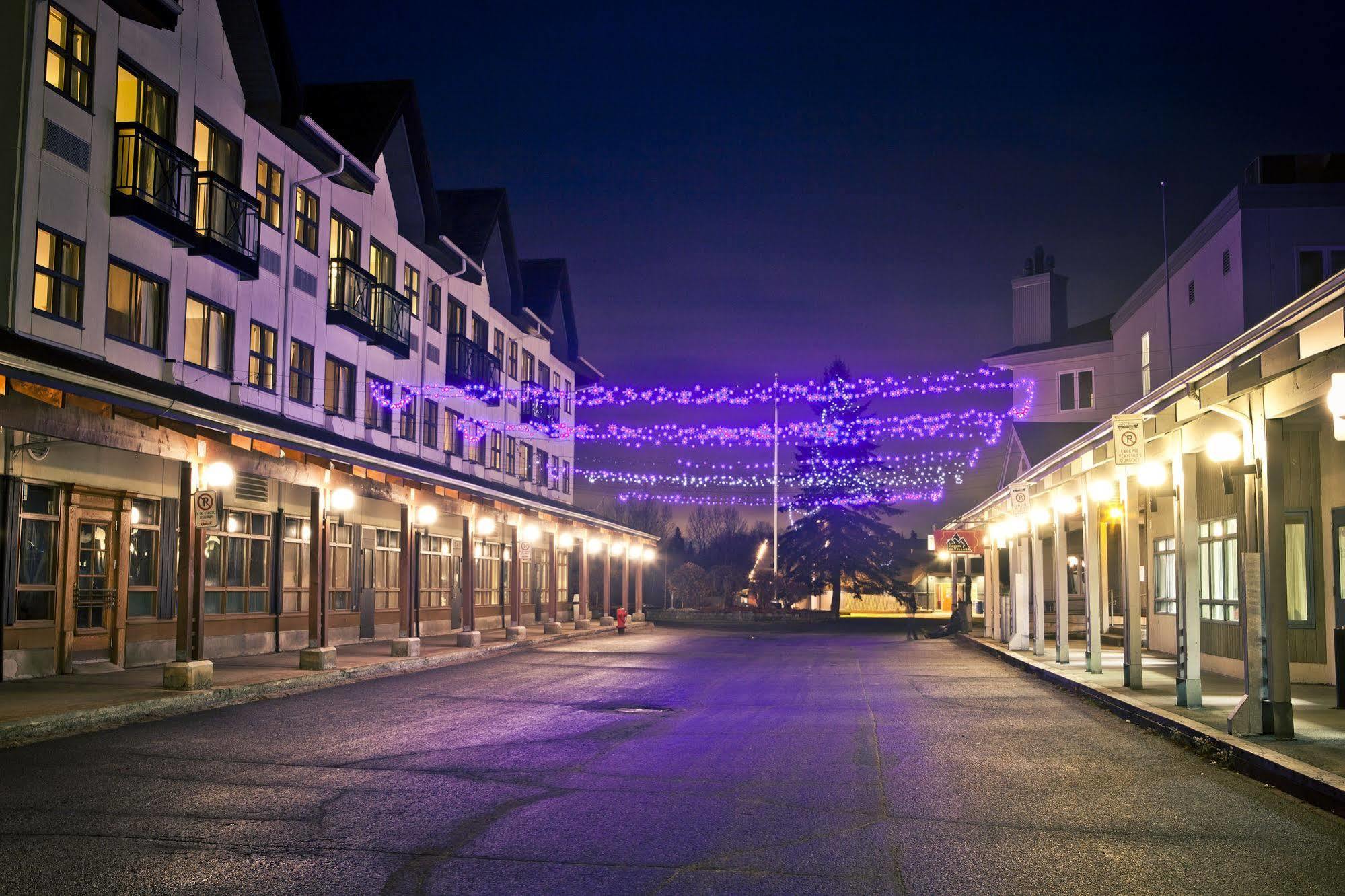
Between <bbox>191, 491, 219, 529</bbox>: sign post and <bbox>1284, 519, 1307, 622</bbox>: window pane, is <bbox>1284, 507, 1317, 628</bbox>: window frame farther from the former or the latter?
<bbox>191, 491, 219, 529</bbox>: sign post

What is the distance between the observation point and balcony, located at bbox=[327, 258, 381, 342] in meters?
28.7

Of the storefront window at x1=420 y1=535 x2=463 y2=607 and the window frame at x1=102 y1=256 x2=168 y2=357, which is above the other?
the window frame at x1=102 y1=256 x2=168 y2=357

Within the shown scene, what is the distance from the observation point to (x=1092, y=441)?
19.8 metres

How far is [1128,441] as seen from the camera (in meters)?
15.9

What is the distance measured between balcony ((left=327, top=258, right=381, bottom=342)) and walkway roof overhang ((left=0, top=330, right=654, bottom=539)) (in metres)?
3.12

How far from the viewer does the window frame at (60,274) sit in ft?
59.2

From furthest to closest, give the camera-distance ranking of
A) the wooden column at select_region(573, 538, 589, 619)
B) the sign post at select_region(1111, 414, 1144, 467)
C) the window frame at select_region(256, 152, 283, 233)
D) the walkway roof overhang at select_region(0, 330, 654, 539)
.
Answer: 1. the wooden column at select_region(573, 538, 589, 619)
2. the window frame at select_region(256, 152, 283, 233)
3. the sign post at select_region(1111, 414, 1144, 467)
4. the walkway roof overhang at select_region(0, 330, 654, 539)

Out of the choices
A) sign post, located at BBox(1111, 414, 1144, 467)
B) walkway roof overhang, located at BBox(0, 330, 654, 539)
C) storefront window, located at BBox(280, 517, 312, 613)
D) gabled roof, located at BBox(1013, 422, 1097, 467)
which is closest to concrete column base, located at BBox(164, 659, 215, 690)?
walkway roof overhang, located at BBox(0, 330, 654, 539)

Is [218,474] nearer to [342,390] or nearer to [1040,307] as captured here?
[342,390]

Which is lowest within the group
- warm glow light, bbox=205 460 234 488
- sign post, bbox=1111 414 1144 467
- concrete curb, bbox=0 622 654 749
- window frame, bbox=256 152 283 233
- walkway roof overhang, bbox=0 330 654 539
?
concrete curb, bbox=0 622 654 749

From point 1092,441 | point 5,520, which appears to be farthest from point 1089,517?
point 5,520

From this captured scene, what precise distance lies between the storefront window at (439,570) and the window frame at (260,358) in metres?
10.7

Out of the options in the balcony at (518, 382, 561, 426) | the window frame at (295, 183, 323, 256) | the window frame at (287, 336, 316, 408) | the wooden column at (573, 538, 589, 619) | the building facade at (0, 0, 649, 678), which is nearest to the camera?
the building facade at (0, 0, 649, 678)

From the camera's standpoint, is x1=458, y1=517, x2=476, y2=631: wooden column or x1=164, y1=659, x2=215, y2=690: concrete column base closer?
x1=164, y1=659, x2=215, y2=690: concrete column base
